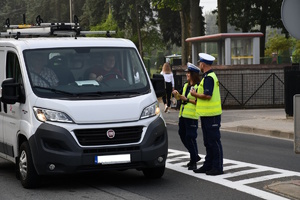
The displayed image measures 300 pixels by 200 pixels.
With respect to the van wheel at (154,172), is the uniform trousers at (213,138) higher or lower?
higher

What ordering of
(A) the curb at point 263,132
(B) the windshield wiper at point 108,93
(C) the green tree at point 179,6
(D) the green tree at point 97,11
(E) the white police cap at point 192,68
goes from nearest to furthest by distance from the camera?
(B) the windshield wiper at point 108,93 < (E) the white police cap at point 192,68 < (A) the curb at point 263,132 < (C) the green tree at point 179,6 < (D) the green tree at point 97,11

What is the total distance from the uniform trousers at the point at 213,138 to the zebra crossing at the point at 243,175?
22 centimetres

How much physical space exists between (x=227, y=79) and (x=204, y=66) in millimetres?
18104

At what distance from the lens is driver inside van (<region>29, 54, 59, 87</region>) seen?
10.9 meters

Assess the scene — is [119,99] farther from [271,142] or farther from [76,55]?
[271,142]

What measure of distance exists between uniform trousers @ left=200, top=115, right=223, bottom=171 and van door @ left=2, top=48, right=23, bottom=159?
2.54 meters

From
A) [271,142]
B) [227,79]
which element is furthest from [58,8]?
[271,142]

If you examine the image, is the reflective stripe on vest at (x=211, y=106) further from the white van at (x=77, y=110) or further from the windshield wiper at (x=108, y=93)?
the windshield wiper at (x=108, y=93)

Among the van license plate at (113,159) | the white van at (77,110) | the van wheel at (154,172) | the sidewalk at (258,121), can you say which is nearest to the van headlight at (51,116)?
the white van at (77,110)

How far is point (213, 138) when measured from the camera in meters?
11.5

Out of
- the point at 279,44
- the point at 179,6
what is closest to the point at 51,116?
the point at 179,6

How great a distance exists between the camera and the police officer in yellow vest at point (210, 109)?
11438 millimetres

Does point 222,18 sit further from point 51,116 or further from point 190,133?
point 51,116

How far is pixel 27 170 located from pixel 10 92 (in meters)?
1.06
